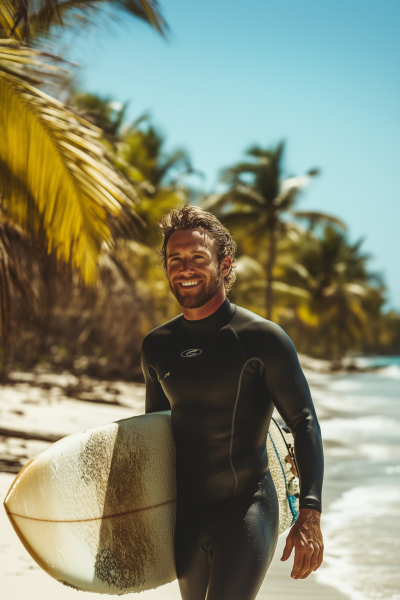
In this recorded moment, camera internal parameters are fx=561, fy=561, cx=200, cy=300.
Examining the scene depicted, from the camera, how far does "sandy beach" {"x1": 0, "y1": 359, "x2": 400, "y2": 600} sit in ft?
11.2

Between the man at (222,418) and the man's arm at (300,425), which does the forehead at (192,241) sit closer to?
the man at (222,418)

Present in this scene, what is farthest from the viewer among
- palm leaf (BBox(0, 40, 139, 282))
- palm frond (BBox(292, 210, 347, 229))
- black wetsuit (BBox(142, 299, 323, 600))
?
palm frond (BBox(292, 210, 347, 229))

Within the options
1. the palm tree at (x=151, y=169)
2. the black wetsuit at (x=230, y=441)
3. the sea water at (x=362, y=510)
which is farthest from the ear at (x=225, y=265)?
the palm tree at (x=151, y=169)

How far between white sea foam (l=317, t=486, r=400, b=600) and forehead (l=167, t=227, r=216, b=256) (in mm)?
3080

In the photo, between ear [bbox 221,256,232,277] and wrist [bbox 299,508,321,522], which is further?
ear [bbox 221,256,232,277]

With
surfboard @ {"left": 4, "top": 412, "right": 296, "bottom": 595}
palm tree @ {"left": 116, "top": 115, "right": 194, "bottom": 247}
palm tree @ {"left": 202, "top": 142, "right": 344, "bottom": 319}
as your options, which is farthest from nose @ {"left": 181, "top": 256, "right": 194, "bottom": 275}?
palm tree @ {"left": 202, "top": 142, "right": 344, "bottom": 319}

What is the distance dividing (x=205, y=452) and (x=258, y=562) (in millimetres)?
342

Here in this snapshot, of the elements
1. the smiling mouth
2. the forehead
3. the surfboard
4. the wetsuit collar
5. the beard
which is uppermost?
the forehead

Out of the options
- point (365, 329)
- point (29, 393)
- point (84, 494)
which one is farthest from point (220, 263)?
point (365, 329)

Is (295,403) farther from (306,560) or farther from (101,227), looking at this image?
(101,227)

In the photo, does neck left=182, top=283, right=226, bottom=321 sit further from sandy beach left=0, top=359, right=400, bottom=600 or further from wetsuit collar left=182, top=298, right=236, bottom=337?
sandy beach left=0, top=359, right=400, bottom=600

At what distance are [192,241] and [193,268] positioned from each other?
88mm

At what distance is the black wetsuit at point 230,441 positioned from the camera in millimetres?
1575

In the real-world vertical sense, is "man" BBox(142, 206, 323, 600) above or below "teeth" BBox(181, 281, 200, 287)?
below
